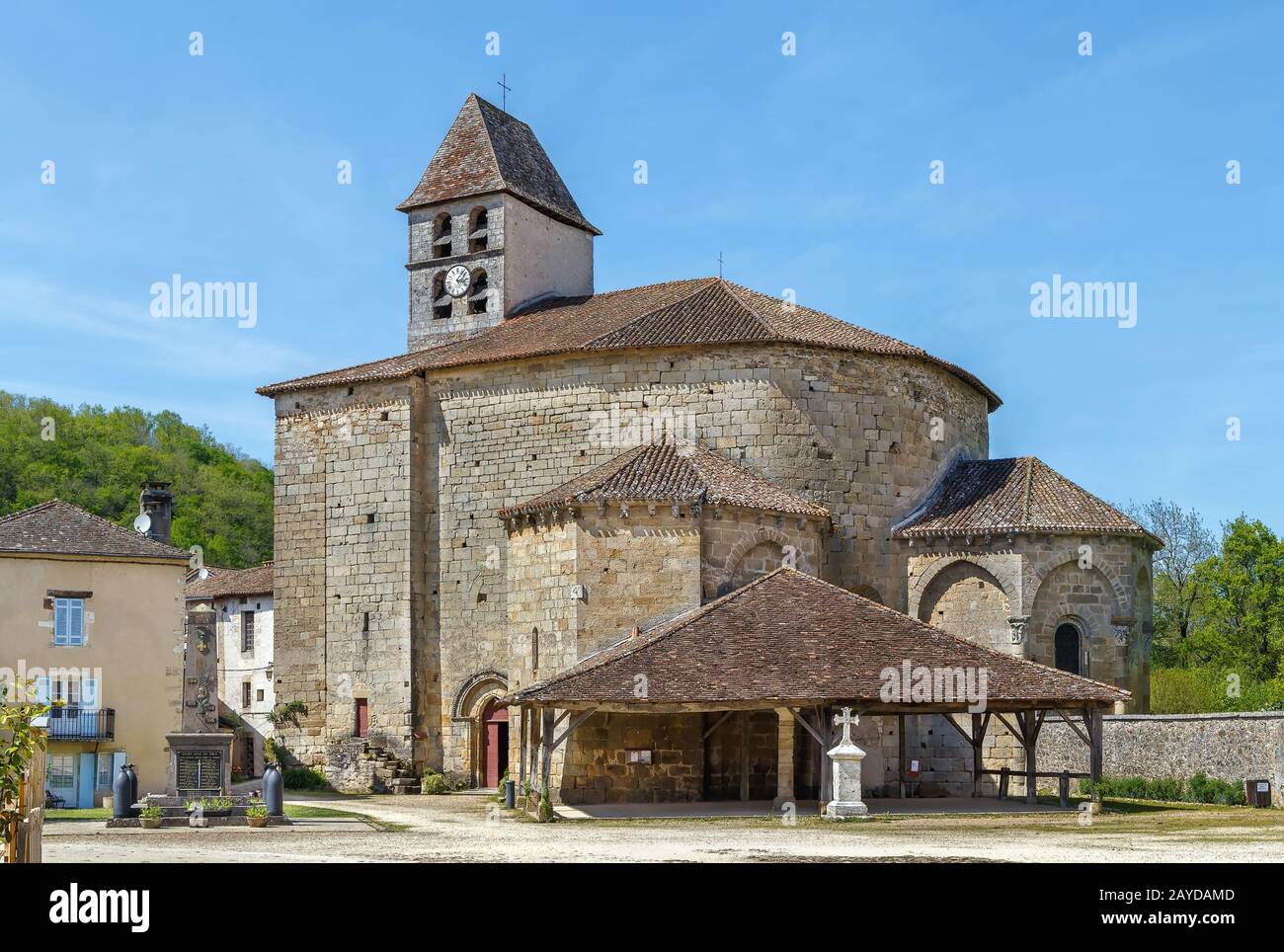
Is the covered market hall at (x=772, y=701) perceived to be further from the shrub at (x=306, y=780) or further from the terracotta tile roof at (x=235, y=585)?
the terracotta tile roof at (x=235, y=585)

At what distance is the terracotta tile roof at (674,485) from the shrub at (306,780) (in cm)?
913

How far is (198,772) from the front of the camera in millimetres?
25312

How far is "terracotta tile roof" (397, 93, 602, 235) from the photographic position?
140ft

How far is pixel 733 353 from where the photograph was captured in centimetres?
3400

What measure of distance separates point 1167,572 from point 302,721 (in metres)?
37.2

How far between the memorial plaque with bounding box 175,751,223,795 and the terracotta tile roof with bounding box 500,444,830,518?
8.49m

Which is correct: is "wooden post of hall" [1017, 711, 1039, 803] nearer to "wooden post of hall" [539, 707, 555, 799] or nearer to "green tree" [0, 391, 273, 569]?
"wooden post of hall" [539, 707, 555, 799]

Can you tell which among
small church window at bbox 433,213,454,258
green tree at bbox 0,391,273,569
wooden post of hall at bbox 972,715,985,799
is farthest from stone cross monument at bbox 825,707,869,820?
green tree at bbox 0,391,273,569

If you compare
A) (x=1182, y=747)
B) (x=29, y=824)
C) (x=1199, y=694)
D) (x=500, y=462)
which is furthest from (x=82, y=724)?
(x=1199, y=694)

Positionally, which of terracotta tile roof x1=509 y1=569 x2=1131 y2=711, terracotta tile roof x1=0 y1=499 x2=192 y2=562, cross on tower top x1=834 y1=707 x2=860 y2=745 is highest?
terracotta tile roof x1=0 y1=499 x2=192 y2=562

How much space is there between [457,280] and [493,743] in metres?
13.3

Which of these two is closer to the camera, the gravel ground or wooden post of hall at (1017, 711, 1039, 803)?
the gravel ground

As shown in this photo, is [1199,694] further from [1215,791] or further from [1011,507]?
[1215,791]
